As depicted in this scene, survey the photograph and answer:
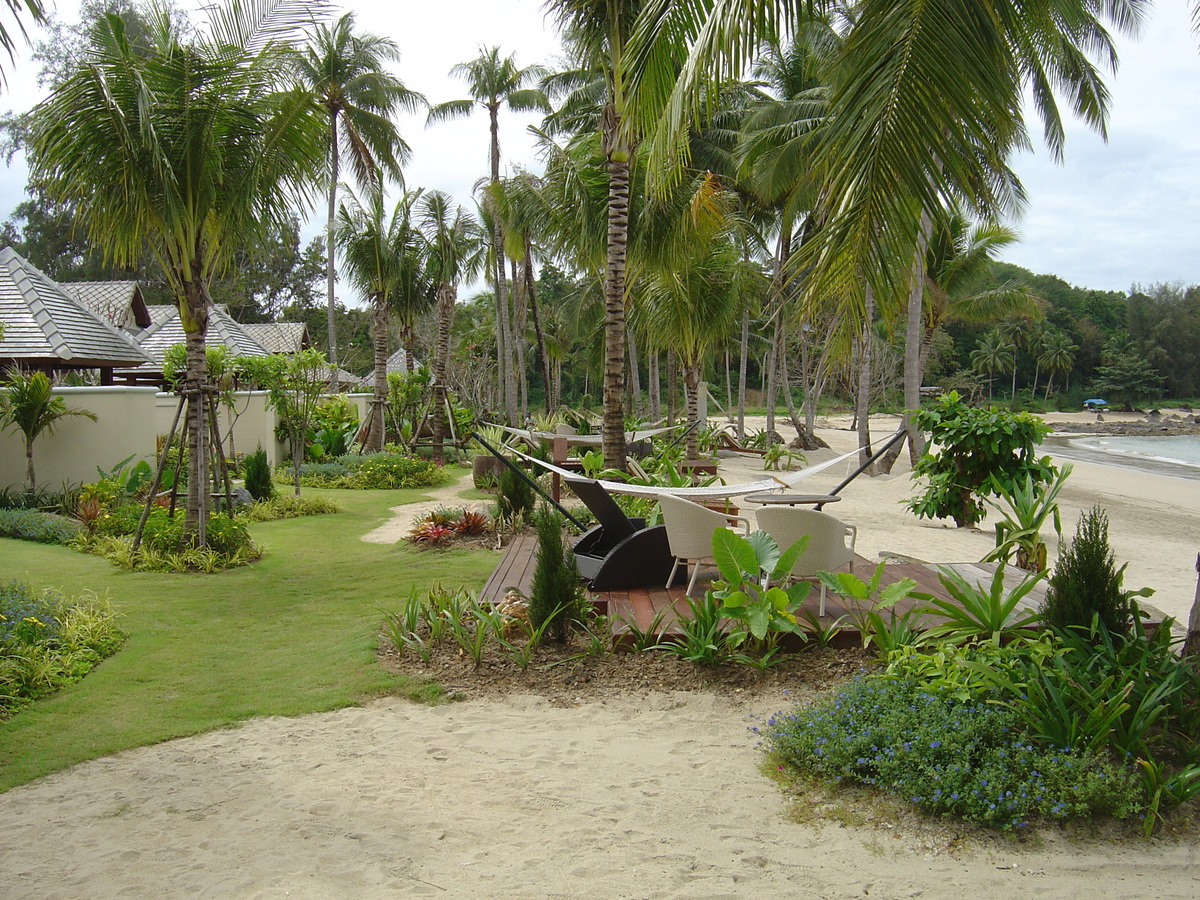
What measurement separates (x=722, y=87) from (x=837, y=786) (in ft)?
9.29

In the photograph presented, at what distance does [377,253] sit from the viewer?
18125 millimetres

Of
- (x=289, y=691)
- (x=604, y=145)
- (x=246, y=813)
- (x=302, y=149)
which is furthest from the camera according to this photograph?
(x=604, y=145)

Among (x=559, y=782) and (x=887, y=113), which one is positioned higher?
(x=887, y=113)

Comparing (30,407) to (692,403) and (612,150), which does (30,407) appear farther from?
(692,403)

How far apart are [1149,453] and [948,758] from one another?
116 ft

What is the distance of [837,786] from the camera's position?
10.0 ft

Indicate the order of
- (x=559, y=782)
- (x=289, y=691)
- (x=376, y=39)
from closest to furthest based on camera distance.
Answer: (x=559, y=782)
(x=289, y=691)
(x=376, y=39)

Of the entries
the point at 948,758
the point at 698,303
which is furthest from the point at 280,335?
the point at 948,758

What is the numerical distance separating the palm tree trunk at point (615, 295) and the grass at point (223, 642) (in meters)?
2.50

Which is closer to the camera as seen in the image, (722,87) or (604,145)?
(722,87)

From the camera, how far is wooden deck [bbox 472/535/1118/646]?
4590 mm

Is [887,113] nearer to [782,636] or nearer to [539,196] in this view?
[782,636]

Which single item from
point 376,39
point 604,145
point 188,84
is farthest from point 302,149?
point 376,39

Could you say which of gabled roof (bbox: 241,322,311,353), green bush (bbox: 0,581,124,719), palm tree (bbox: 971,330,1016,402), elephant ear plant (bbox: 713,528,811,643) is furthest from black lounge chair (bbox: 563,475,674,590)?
palm tree (bbox: 971,330,1016,402)
